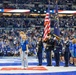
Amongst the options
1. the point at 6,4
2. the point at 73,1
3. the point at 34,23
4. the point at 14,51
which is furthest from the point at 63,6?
the point at 14,51

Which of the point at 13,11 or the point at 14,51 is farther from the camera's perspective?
the point at 13,11

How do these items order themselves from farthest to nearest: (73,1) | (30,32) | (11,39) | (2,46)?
(73,1) → (30,32) → (11,39) → (2,46)

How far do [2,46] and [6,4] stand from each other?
53.7 ft

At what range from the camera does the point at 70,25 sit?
39.2m

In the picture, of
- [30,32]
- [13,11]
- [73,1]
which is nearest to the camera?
[30,32]

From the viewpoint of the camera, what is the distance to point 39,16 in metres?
40.8

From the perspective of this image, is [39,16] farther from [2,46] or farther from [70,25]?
[2,46]

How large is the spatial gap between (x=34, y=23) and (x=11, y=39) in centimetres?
913

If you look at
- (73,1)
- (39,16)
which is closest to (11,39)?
(39,16)

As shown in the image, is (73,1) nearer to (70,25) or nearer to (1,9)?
(70,25)

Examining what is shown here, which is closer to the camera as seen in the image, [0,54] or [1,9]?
[0,54]

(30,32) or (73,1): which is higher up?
(73,1)

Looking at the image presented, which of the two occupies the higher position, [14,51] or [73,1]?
[73,1]

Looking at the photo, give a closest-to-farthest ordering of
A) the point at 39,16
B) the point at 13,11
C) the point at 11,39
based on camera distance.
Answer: the point at 11,39 < the point at 13,11 < the point at 39,16
